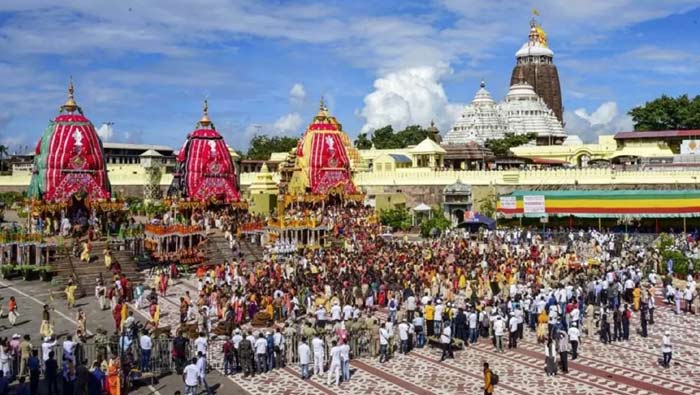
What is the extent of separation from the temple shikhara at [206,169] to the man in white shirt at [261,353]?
76.1 ft

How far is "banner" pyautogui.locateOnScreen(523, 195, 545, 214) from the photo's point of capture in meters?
35.8

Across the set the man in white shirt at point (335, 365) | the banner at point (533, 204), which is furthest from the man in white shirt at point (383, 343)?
the banner at point (533, 204)

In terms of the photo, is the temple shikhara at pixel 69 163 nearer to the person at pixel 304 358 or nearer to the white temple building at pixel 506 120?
the person at pixel 304 358

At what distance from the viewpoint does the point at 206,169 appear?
37969mm

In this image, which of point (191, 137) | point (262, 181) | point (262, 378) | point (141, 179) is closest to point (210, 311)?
point (262, 378)

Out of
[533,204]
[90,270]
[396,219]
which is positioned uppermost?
[533,204]

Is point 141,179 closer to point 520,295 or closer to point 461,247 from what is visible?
point 461,247

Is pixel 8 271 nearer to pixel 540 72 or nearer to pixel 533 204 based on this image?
pixel 533 204

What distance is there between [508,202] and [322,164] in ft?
42.0

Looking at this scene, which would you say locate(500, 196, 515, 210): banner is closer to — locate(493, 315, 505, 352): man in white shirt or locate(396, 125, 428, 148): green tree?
locate(493, 315, 505, 352): man in white shirt

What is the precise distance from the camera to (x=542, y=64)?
7406cm

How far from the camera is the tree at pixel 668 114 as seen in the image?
174ft

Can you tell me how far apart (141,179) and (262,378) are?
47.4m

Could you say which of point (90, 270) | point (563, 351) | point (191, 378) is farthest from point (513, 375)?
point (90, 270)
